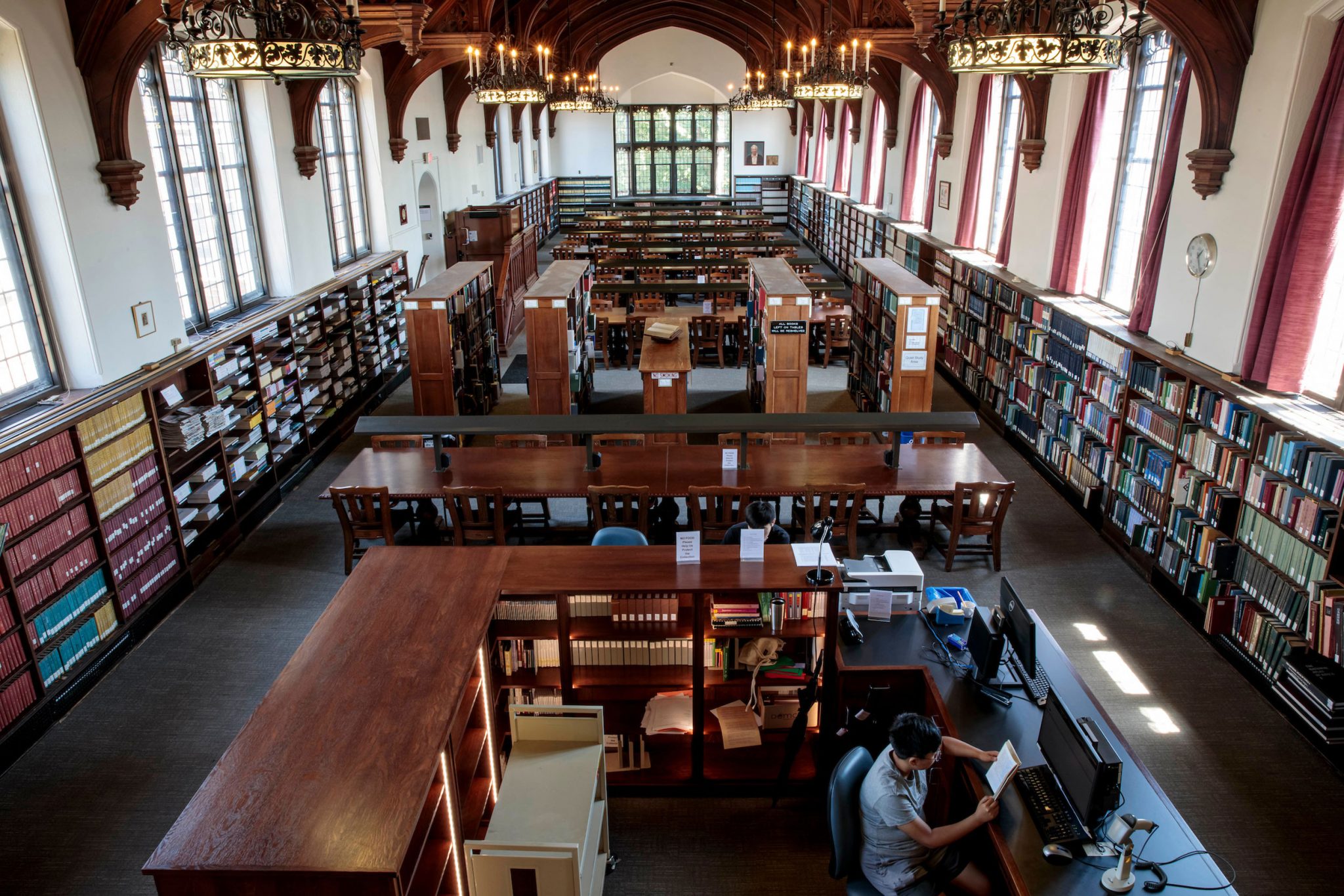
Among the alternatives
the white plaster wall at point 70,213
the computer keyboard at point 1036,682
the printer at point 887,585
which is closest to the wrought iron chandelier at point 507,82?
the white plaster wall at point 70,213

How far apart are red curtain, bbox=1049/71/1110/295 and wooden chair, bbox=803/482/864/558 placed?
169 inches

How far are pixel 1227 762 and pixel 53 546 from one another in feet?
24.3

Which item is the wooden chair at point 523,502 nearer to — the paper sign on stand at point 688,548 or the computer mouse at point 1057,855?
the paper sign on stand at point 688,548

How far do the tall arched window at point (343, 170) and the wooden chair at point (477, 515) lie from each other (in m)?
5.78

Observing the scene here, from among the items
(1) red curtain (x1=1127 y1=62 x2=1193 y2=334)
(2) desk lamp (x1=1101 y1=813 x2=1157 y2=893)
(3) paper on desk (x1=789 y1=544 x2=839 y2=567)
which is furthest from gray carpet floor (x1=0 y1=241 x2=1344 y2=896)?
(1) red curtain (x1=1127 y1=62 x2=1193 y2=334)

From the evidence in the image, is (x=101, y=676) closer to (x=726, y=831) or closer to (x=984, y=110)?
(x=726, y=831)

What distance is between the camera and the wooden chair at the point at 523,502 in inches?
316

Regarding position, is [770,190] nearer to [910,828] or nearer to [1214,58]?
[1214,58]

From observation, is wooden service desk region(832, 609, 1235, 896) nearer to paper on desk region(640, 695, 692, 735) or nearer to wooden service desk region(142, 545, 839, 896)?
wooden service desk region(142, 545, 839, 896)

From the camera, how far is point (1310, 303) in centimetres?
580

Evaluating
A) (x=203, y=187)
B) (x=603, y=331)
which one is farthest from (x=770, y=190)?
(x=203, y=187)

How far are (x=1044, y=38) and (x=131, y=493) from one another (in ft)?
21.5

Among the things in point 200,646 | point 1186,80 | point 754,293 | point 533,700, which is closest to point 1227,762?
point 533,700

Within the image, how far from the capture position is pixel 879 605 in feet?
16.2
